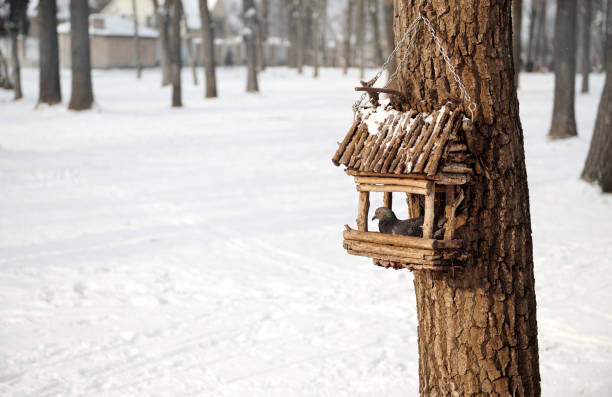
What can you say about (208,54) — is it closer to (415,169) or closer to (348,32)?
(415,169)

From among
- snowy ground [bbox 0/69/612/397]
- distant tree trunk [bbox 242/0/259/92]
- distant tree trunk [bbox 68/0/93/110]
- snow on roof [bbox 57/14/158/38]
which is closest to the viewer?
snowy ground [bbox 0/69/612/397]

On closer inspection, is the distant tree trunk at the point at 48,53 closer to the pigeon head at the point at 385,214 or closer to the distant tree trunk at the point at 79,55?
the distant tree trunk at the point at 79,55

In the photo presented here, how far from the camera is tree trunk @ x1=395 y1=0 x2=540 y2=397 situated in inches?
126

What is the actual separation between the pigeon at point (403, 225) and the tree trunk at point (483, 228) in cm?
13

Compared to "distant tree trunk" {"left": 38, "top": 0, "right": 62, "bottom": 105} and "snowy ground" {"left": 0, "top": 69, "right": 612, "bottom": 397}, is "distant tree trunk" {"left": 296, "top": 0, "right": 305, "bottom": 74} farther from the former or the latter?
"snowy ground" {"left": 0, "top": 69, "right": 612, "bottom": 397}

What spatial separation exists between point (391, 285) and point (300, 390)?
2519mm

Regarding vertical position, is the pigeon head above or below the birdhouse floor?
above

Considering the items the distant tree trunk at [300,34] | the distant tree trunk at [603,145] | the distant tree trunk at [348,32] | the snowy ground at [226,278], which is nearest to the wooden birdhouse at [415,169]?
the snowy ground at [226,278]

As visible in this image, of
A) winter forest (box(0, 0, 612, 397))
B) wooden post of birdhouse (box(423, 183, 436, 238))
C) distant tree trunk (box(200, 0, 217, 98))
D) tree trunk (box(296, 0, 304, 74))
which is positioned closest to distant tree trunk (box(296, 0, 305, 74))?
tree trunk (box(296, 0, 304, 74))

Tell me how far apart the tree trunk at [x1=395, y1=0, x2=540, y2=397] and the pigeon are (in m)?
0.13

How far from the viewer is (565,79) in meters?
15.6

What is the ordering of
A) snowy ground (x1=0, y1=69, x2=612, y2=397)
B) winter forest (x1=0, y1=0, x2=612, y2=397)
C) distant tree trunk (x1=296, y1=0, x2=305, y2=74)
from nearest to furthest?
winter forest (x1=0, y1=0, x2=612, y2=397) < snowy ground (x1=0, y1=69, x2=612, y2=397) < distant tree trunk (x1=296, y1=0, x2=305, y2=74)

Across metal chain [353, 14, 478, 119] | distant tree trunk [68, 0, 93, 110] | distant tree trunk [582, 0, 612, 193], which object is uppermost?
distant tree trunk [68, 0, 93, 110]

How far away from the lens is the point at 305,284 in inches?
303
